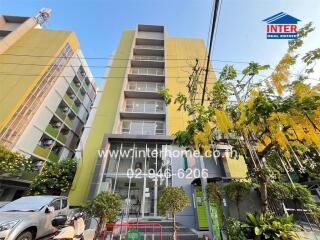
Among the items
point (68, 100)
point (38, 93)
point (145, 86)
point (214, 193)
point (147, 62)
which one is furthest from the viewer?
point (68, 100)

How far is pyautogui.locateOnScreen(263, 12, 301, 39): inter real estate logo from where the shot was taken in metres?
5.72

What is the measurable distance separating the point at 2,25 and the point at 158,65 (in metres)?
22.0

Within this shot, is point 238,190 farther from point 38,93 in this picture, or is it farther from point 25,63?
point 25,63

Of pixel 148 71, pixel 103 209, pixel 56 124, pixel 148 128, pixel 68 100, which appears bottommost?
pixel 103 209

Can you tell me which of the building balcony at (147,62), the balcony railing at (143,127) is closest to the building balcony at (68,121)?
the balcony railing at (143,127)

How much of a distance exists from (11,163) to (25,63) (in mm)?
12223

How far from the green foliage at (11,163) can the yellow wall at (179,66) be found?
12282mm

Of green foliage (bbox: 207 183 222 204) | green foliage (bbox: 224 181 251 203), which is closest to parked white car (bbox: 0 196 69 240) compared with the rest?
green foliage (bbox: 207 183 222 204)

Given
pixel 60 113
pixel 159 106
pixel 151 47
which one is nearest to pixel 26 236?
pixel 159 106

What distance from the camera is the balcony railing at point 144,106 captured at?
1878 centimetres

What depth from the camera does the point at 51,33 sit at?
24.8 m

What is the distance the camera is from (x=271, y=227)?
4.62m

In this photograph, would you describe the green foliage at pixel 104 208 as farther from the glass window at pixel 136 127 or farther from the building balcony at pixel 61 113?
the building balcony at pixel 61 113

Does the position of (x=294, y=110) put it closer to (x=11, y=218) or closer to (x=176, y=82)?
(x=11, y=218)
